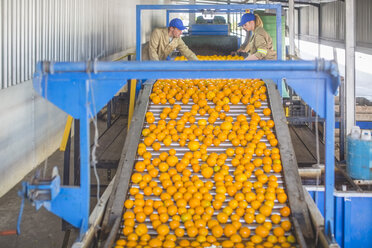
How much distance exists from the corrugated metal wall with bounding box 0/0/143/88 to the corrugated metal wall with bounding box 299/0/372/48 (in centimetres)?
974

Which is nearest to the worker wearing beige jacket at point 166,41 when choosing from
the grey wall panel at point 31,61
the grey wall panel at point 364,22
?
the grey wall panel at point 31,61

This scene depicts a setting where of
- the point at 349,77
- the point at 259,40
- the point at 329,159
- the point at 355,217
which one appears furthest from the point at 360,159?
the point at 259,40

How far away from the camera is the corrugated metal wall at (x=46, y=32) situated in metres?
6.11

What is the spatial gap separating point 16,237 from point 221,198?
3007 mm

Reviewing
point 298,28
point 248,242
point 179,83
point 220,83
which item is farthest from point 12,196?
point 298,28

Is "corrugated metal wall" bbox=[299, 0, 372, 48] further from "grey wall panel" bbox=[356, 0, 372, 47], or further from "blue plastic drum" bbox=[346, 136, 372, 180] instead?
"blue plastic drum" bbox=[346, 136, 372, 180]

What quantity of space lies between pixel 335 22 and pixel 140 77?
93.7 feet

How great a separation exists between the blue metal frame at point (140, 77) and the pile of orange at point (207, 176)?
74 centimetres

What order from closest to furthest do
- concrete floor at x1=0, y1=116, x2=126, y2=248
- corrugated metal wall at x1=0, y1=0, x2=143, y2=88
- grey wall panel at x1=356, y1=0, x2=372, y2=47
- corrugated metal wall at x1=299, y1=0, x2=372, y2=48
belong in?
concrete floor at x1=0, y1=116, x2=126, y2=248, corrugated metal wall at x1=0, y1=0, x2=143, y2=88, grey wall panel at x1=356, y1=0, x2=372, y2=47, corrugated metal wall at x1=299, y1=0, x2=372, y2=48

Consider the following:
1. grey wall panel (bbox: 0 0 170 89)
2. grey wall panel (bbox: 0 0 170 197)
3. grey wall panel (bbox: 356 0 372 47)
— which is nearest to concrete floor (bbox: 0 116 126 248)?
grey wall panel (bbox: 0 0 170 197)

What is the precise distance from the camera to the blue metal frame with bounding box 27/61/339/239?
274cm

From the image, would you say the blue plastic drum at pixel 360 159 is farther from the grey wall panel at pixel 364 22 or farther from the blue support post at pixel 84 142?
the grey wall panel at pixel 364 22

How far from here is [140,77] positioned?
278 cm

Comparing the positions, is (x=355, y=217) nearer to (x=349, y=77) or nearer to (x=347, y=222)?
(x=347, y=222)
